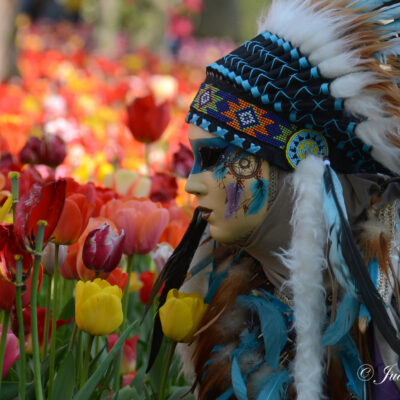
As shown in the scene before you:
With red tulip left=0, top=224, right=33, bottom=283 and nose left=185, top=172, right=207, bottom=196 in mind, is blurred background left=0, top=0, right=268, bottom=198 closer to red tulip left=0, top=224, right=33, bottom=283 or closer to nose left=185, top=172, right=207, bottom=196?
nose left=185, top=172, right=207, bottom=196

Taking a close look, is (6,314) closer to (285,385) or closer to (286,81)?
(285,385)

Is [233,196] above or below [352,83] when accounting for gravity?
below

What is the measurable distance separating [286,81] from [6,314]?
617mm

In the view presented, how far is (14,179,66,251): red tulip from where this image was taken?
1077 mm

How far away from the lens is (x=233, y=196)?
1333 mm

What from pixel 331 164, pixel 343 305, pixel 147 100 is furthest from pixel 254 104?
pixel 147 100

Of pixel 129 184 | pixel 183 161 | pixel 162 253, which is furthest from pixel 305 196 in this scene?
pixel 183 161

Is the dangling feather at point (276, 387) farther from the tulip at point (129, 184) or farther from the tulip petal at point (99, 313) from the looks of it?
the tulip at point (129, 184)

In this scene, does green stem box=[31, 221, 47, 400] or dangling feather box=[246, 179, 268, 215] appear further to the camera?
dangling feather box=[246, 179, 268, 215]

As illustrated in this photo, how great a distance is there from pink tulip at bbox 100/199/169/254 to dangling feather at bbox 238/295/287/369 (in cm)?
30

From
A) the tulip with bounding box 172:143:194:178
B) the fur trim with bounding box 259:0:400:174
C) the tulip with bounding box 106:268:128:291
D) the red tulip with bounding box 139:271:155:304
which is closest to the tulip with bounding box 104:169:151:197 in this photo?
the tulip with bounding box 172:143:194:178

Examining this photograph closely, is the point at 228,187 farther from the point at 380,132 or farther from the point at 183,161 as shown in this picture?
the point at 183,161
